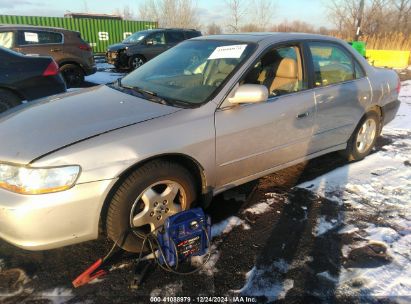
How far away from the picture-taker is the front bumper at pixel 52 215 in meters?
2.06

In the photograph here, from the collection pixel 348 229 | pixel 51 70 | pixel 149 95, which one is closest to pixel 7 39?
pixel 51 70

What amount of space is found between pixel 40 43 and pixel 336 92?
7829 millimetres

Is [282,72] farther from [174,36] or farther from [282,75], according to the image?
[174,36]

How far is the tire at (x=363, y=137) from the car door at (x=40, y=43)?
770 centimetres

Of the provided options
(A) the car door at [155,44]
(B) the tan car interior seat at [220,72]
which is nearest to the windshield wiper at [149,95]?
(B) the tan car interior seat at [220,72]

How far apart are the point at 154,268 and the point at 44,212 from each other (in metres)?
0.84

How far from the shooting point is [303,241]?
2.77m

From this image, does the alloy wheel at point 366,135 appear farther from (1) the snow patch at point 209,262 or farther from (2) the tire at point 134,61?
(2) the tire at point 134,61

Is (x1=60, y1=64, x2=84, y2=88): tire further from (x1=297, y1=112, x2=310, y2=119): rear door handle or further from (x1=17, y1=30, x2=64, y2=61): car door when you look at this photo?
(x1=297, y1=112, x2=310, y2=119): rear door handle

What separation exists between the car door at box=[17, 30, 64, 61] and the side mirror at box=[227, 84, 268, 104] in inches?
297

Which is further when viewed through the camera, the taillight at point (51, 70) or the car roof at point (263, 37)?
the taillight at point (51, 70)

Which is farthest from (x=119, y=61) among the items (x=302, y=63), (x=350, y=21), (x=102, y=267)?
(x=350, y=21)

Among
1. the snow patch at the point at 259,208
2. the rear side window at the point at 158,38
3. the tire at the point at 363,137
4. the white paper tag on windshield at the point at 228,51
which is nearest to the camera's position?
the white paper tag on windshield at the point at 228,51

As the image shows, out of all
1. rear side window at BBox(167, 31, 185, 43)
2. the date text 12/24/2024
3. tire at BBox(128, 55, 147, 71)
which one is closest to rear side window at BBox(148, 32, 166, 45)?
rear side window at BBox(167, 31, 185, 43)
